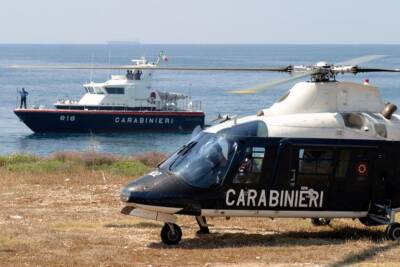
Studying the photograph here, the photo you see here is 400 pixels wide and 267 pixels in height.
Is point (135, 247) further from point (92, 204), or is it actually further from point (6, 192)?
point (6, 192)

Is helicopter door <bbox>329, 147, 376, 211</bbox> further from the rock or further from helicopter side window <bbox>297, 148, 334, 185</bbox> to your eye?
the rock

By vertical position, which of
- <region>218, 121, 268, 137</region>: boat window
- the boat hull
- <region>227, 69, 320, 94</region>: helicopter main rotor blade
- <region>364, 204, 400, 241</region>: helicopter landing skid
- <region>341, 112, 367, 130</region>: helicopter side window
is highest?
<region>227, 69, 320, 94</region>: helicopter main rotor blade

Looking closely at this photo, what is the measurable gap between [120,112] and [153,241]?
42.3m

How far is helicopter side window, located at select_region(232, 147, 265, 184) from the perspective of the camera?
10.5 m

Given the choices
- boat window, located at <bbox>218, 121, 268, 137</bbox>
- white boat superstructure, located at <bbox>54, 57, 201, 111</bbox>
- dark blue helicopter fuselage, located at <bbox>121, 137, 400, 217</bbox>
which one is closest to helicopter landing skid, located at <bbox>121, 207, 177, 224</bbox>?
dark blue helicopter fuselage, located at <bbox>121, 137, 400, 217</bbox>

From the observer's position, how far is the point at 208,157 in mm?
10516

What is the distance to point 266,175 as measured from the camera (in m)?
10.6

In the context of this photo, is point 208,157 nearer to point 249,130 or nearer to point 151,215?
point 249,130

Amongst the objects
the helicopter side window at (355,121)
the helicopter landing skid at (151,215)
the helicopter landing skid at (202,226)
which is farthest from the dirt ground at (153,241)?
the helicopter side window at (355,121)

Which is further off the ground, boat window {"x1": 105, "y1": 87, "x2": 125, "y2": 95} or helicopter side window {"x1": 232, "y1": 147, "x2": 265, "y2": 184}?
helicopter side window {"x1": 232, "y1": 147, "x2": 265, "y2": 184}

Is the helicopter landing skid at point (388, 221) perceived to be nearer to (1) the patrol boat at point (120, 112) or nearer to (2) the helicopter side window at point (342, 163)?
(2) the helicopter side window at point (342, 163)

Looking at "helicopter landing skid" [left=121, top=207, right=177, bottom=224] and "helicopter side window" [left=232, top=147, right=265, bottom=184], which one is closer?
"helicopter landing skid" [left=121, top=207, right=177, bottom=224]

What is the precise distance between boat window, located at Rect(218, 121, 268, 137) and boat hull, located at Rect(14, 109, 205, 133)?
40929 mm

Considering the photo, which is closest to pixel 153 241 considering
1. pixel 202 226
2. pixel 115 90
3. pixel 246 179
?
pixel 202 226
